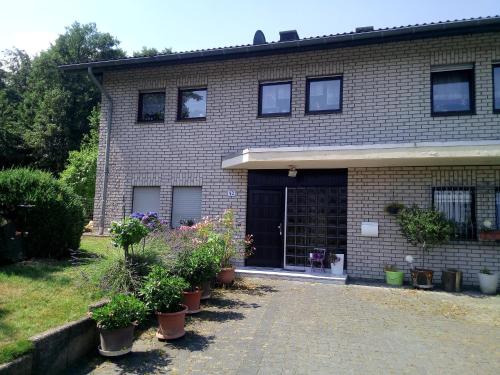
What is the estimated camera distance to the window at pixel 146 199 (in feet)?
35.9

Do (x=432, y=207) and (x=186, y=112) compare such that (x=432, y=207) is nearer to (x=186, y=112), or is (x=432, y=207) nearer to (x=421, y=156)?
(x=421, y=156)

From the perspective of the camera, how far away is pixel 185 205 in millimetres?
10648

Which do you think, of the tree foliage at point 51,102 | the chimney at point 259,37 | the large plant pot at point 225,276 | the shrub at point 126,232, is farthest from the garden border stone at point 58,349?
the tree foliage at point 51,102

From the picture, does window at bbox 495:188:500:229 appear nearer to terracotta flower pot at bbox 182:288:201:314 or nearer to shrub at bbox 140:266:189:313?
terracotta flower pot at bbox 182:288:201:314

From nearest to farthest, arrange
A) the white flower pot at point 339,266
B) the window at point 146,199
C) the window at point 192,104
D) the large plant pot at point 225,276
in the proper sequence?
the large plant pot at point 225,276 → the white flower pot at point 339,266 → the window at point 192,104 → the window at point 146,199

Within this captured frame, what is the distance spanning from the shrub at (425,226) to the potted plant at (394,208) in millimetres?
181

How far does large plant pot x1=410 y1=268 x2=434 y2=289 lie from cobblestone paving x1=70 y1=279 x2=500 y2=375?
1.76 feet

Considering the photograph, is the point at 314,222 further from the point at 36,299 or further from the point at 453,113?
the point at 36,299

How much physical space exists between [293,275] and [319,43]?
5.77 metres

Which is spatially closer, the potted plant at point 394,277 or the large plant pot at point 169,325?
the large plant pot at point 169,325

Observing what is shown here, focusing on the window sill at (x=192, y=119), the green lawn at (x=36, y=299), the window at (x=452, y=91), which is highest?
the window at (x=452, y=91)

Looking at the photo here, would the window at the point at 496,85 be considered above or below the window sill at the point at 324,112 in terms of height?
above

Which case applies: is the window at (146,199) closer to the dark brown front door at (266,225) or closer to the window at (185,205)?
the window at (185,205)

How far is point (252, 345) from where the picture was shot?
4.73 meters
